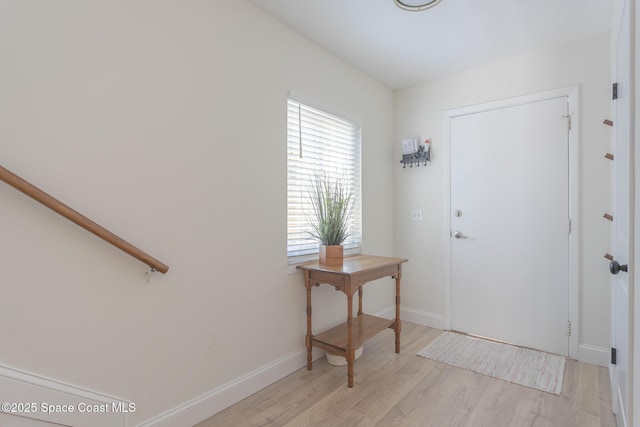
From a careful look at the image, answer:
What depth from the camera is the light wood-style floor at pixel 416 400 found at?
181 centimetres

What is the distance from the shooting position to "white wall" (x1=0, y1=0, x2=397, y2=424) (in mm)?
1274

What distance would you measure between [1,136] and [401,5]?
7.29 feet

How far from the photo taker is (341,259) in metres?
2.45

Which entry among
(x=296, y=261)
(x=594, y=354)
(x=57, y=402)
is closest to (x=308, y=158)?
(x=296, y=261)

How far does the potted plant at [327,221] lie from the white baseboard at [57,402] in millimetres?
1462

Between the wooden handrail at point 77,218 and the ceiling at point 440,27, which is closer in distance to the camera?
the wooden handrail at point 77,218

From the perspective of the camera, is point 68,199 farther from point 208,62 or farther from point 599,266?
point 599,266

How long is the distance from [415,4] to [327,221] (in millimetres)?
1571

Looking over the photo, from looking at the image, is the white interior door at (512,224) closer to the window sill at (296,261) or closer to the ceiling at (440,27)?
the ceiling at (440,27)

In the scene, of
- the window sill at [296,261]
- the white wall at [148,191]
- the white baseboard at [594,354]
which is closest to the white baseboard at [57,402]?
the white wall at [148,191]

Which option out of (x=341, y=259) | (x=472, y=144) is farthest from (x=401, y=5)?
(x=341, y=259)

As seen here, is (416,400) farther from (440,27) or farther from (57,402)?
(440,27)

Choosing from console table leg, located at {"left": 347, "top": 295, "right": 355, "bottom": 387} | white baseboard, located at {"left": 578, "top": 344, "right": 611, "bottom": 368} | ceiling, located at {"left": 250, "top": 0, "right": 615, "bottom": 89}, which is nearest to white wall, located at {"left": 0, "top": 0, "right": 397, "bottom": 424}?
ceiling, located at {"left": 250, "top": 0, "right": 615, "bottom": 89}

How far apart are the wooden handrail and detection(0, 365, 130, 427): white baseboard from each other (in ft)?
1.85
